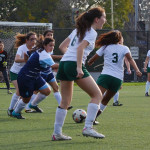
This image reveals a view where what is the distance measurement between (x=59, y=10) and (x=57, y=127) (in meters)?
41.2

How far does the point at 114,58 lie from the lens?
9.58 m

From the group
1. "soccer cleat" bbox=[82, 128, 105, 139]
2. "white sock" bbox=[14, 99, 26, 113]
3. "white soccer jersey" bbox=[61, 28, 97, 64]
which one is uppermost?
"white soccer jersey" bbox=[61, 28, 97, 64]

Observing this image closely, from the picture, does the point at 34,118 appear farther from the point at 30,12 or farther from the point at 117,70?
the point at 30,12

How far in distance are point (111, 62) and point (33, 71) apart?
4.56ft

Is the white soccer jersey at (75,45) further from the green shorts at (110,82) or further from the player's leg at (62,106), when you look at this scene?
the green shorts at (110,82)

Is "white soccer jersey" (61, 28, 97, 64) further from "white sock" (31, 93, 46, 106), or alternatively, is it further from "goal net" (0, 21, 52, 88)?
"goal net" (0, 21, 52, 88)

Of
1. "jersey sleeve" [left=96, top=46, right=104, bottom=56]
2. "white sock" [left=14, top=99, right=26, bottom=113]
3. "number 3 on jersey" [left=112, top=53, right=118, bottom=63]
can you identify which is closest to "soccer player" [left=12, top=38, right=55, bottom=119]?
"white sock" [left=14, top=99, right=26, bottom=113]

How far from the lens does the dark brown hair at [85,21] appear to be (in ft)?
23.0

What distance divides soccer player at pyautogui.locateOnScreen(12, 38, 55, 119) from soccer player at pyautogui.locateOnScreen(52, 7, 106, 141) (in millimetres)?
1548

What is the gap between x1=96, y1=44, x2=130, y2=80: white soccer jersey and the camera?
9508mm

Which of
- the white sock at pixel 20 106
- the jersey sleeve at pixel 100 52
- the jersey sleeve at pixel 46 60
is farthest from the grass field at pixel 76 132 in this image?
the jersey sleeve at pixel 100 52

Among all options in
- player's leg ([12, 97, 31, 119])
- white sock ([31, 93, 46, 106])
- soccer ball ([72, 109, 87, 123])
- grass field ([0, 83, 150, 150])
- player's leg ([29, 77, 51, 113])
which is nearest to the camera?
grass field ([0, 83, 150, 150])

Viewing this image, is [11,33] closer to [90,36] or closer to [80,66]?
[90,36]

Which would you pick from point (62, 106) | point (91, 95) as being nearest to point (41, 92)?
point (62, 106)
